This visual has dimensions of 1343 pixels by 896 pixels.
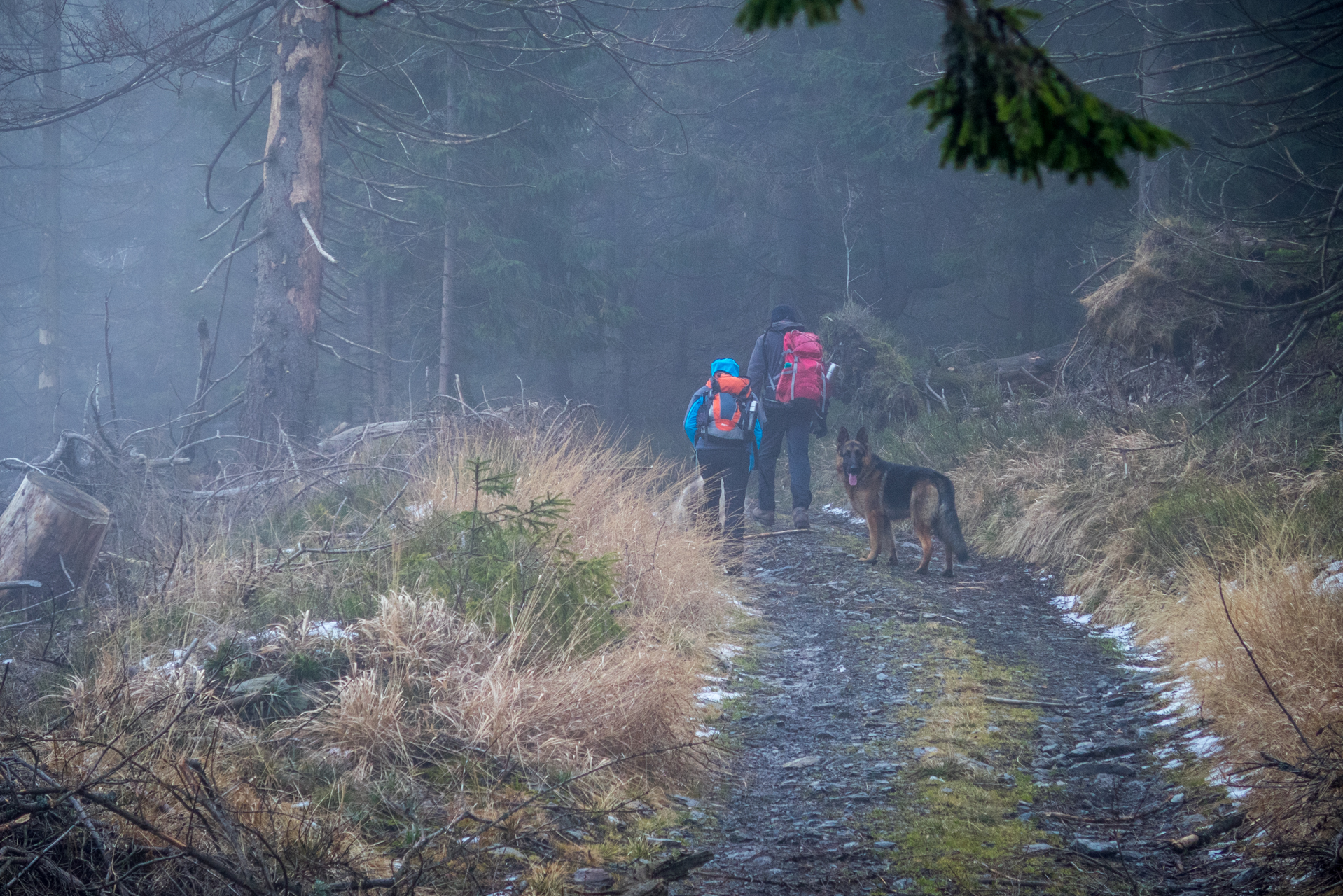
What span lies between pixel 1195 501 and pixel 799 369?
442 cm

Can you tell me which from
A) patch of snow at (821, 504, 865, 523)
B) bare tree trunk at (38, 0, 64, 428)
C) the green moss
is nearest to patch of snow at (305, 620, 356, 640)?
the green moss

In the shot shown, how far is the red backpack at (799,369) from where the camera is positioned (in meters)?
9.77

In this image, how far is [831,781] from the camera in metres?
3.82

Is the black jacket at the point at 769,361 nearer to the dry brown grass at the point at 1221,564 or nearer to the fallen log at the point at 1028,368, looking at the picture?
the dry brown grass at the point at 1221,564

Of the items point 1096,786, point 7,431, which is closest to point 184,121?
point 7,431

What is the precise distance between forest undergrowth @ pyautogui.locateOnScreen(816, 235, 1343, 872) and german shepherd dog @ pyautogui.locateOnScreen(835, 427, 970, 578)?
3.20 ft

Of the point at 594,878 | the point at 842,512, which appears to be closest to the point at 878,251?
the point at 842,512

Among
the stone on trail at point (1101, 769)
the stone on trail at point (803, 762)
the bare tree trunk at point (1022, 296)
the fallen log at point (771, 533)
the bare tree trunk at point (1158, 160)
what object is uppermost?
the bare tree trunk at point (1158, 160)

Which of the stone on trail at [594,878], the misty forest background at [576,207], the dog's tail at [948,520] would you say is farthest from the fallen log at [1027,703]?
the misty forest background at [576,207]

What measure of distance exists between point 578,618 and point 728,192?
57.7ft

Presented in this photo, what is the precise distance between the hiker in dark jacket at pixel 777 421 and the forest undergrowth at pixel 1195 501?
206cm

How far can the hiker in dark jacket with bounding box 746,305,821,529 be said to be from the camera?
9.88m

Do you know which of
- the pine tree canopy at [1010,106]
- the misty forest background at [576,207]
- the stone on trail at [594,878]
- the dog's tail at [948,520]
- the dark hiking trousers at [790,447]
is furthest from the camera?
the misty forest background at [576,207]

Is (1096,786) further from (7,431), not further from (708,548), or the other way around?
(7,431)
